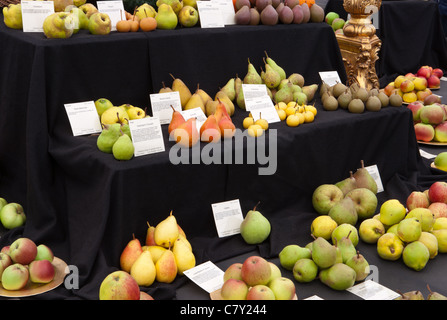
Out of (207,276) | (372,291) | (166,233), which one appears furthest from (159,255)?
(372,291)

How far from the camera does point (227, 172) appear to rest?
95.0 inches

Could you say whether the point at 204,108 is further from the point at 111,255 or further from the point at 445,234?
the point at 445,234

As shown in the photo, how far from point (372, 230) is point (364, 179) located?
0.43 metres

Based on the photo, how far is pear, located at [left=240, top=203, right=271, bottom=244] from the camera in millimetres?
2348

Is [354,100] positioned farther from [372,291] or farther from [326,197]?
[372,291]

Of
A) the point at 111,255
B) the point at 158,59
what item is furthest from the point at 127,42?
the point at 111,255

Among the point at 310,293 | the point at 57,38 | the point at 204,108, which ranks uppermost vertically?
the point at 57,38

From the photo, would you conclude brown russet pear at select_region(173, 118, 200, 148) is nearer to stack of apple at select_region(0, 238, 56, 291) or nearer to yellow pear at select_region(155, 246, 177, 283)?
yellow pear at select_region(155, 246, 177, 283)

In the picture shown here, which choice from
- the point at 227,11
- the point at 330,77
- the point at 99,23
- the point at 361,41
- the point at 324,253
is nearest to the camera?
the point at 324,253

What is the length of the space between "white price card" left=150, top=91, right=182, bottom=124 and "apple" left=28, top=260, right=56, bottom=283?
89 cm

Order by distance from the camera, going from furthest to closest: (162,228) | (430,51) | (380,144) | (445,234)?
(430,51), (380,144), (445,234), (162,228)

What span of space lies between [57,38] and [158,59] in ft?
1.68

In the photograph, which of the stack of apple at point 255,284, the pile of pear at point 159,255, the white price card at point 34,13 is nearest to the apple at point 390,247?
the stack of apple at point 255,284

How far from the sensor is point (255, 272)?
1830 millimetres
